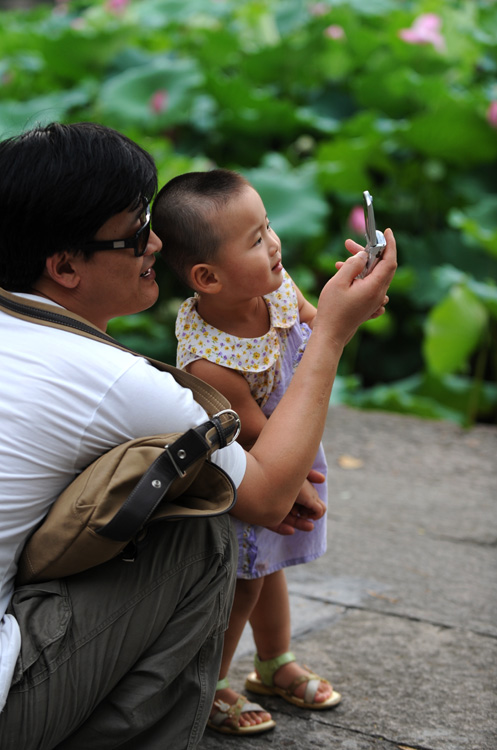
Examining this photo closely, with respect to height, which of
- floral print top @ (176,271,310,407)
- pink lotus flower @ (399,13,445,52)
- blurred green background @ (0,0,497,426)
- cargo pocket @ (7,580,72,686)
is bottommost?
blurred green background @ (0,0,497,426)

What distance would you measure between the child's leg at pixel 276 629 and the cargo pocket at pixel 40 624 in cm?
61

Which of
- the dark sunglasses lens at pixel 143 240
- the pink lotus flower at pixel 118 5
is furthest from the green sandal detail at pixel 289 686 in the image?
the pink lotus flower at pixel 118 5

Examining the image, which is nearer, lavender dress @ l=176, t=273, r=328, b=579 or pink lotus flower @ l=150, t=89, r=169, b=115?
lavender dress @ l=176, t=273, r=328, b=579

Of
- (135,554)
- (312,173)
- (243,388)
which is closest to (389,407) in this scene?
(312,173)

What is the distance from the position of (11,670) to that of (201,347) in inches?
24.5

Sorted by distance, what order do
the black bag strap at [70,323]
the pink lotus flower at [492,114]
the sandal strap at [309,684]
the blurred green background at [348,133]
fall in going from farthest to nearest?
the pink lotus flower at [492,114], the blurred green background at [348,133], the sandal strap at [309,684], the black bag strap at [70,323]

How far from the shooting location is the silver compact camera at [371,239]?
1566 millimetres

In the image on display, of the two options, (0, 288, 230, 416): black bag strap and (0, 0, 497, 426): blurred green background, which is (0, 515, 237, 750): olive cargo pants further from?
(0, 0, 497, 426): blurred green background

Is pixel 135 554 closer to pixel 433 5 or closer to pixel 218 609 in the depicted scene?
pixel 218 609

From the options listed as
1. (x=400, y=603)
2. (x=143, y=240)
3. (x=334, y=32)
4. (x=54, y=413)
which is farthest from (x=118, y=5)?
(x=54, y=413)

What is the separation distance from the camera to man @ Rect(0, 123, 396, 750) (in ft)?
4.51

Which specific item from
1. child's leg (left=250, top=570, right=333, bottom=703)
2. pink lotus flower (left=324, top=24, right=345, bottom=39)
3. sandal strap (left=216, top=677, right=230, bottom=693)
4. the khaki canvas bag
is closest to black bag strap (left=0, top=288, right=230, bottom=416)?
the khaki canvas bag

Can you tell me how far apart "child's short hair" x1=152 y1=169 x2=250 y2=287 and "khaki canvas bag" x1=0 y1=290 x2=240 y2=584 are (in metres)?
0.26

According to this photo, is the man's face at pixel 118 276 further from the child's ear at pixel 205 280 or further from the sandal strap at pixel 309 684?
the sandal strap at pixel 309 684
